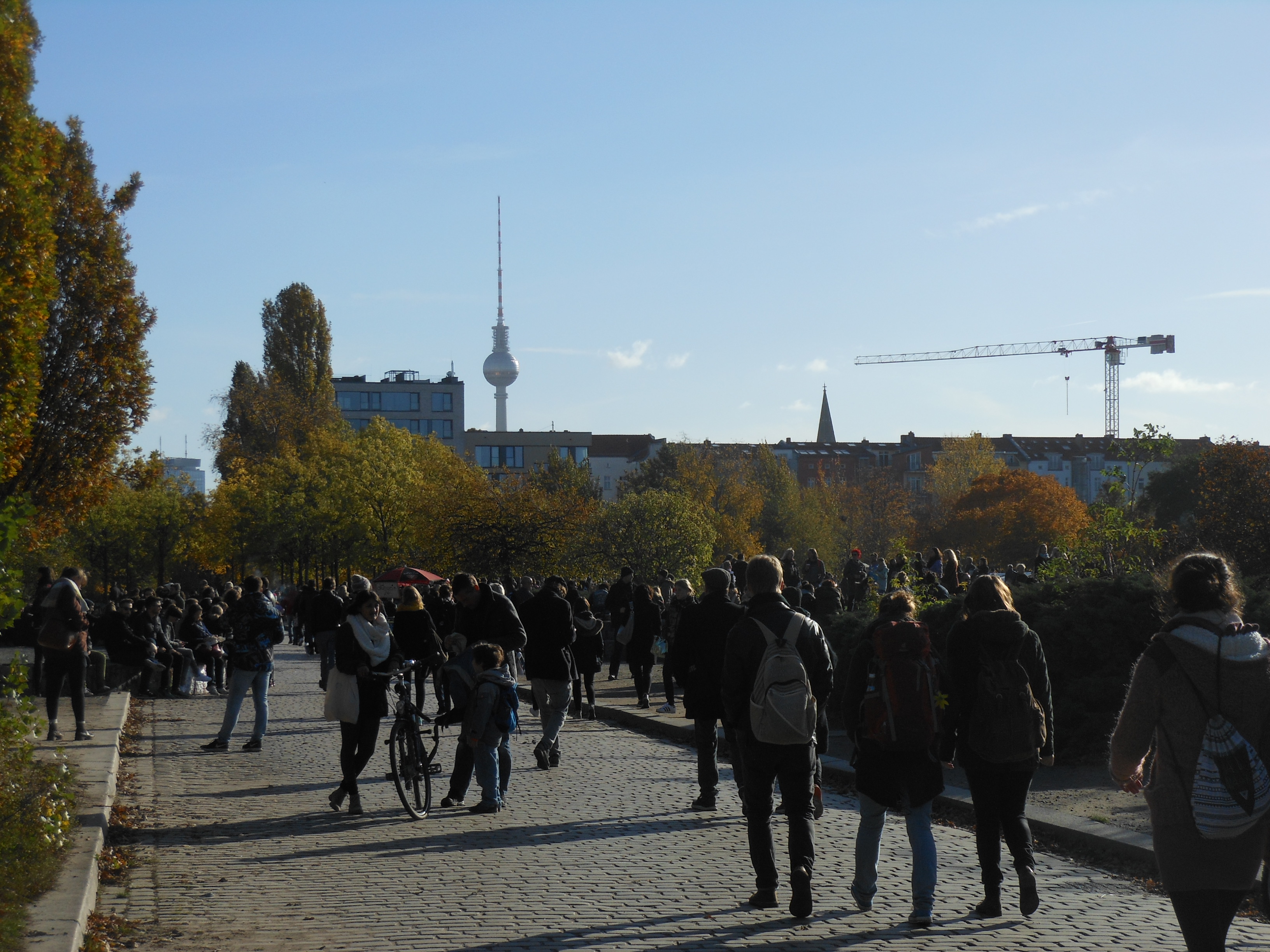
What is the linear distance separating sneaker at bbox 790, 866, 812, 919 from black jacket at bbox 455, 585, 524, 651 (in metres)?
4.88

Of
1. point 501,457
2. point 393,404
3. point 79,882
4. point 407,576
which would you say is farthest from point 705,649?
point 393,404

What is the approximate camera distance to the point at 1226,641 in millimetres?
4398

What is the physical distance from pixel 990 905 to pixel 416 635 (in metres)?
6.73

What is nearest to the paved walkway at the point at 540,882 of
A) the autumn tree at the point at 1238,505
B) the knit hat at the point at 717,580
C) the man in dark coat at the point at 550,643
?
the man in dark coat at the point at 550,643

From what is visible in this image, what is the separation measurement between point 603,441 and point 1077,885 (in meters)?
151

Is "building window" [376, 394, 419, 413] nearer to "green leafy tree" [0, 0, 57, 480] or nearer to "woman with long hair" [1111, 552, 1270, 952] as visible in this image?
"green leafy tree" [0, 0, 57, 480]

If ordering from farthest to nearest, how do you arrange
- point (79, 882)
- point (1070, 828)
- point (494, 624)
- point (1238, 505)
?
point (1238, 505)
point (494, 624)
point (1070, 828)
point (79, 882)

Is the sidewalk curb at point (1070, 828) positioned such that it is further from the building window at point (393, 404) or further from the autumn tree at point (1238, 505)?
the building window at point (393, 404)

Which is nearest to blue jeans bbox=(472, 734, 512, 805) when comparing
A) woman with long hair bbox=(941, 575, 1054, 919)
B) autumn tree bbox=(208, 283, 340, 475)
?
woman with long hair bbox=(941, 575, 1054, 919)

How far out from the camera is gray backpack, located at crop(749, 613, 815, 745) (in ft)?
22.6

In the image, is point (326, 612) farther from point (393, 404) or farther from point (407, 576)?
point (393, 404)

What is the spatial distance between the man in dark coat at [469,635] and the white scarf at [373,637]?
0.53 m

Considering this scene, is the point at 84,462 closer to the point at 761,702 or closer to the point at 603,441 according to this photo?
the point at 761,702

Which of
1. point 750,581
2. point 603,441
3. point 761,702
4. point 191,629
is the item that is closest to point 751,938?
point 761,702
